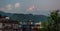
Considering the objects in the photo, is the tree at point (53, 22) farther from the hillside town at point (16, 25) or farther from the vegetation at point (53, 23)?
the hillside town at point (16, 25)

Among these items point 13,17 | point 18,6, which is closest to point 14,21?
point 13,17

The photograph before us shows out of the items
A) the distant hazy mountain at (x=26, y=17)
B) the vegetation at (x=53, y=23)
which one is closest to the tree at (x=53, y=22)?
the vegetation at (x=53, y=23)

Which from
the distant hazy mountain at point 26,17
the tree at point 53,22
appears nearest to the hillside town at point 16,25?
the distant hazy mountain at point 26,17

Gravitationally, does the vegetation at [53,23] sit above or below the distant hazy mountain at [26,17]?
below

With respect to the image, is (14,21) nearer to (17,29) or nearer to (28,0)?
(17,29)

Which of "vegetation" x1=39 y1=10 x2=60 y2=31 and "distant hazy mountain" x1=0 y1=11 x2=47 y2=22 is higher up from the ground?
"distant hazy mountain" x1=0 y1=11 x2=47 y2=22

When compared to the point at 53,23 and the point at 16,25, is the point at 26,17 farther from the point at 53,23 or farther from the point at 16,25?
the point at 53,23

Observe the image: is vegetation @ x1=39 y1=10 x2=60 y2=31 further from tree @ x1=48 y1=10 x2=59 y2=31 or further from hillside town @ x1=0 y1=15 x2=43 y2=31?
hillside town @ x1=0 y1=15 x2=43 y2=31

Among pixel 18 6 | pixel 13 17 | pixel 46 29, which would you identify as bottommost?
pixel 46 29

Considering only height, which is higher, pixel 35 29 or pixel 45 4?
pixel 45 4

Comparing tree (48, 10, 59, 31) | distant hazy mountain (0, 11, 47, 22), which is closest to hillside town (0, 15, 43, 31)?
distant hazy mountain (0, 11, 47, 22)
